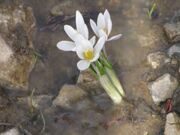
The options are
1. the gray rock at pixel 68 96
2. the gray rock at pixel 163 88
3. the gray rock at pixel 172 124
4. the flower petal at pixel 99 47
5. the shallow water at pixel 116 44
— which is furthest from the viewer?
the shallow water at pixel 116 44

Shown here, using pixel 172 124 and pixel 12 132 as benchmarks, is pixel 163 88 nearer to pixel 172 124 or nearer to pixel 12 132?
pixel 172 124

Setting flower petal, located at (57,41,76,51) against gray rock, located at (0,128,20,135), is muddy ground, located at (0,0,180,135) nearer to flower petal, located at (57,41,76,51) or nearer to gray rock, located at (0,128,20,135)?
gray rock, located at (0,128,20,135)

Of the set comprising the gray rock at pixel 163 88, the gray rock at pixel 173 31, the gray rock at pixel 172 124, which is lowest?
the gray rock at pixel 172 124

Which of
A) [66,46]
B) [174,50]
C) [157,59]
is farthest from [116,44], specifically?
[66,46]

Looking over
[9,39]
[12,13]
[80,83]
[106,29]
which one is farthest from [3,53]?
[106,29]

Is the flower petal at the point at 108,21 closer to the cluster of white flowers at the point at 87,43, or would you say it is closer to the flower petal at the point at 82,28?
the cluster of white flowers at the point at 87,43

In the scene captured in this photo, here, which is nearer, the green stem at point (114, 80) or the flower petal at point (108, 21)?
the flower petal at point (108, 21)

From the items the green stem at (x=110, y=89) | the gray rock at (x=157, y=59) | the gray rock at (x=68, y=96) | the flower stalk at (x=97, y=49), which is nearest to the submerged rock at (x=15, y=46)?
the gray rock at (x=68, y=96)
